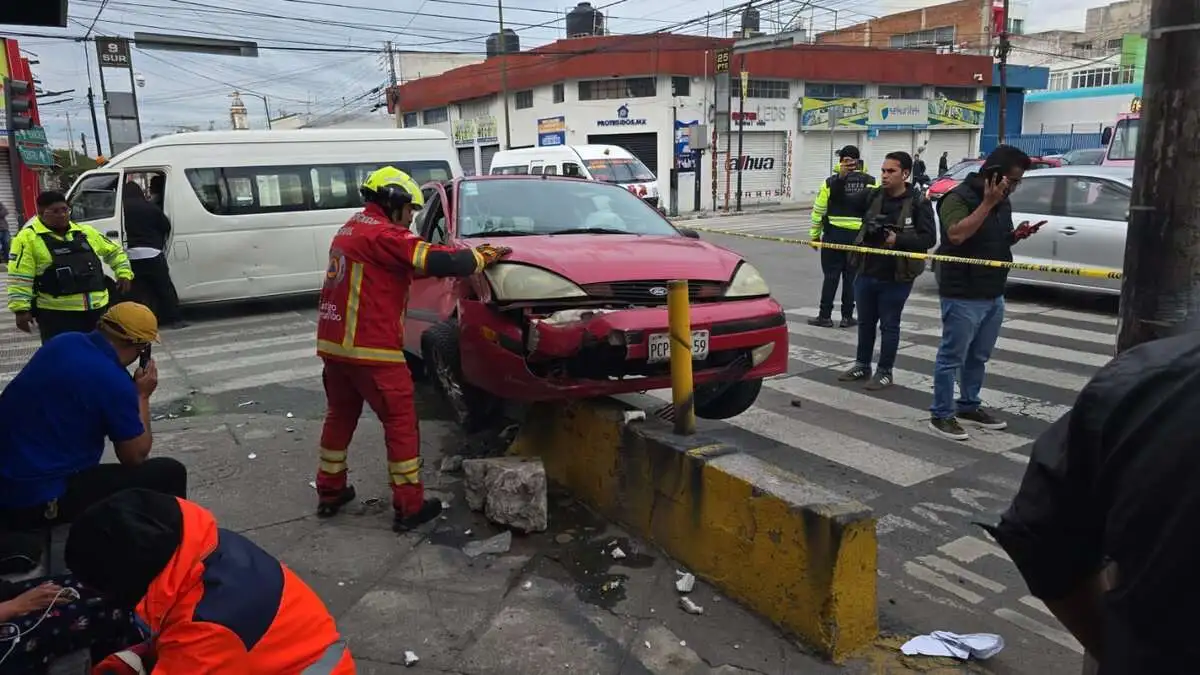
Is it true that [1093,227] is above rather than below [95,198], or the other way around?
below

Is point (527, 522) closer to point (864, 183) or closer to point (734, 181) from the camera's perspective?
point (864, 183)

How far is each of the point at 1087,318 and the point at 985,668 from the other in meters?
7.54

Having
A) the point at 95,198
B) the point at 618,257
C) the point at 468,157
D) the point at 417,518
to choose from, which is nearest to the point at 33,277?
the point at 417,518

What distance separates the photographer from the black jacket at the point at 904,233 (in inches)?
245

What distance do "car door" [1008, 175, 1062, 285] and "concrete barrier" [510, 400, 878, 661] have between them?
24.7 ft

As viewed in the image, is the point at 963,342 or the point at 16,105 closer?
the point at 963,342

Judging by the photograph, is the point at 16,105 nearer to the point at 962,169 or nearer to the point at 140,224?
the point at 140,224

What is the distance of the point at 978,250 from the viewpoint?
5258 millimetres

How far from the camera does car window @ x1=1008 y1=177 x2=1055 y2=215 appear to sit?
985 centimetres

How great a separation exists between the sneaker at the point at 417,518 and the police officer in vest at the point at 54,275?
3.55 m

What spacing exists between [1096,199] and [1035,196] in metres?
0.76

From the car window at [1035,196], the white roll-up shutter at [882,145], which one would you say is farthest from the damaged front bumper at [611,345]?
the white roll-up shutter at [882,145]

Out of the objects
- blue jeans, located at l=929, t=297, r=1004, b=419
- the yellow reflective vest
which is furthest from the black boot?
blue jeans, located at l=929, t=297, r=1004, b=419

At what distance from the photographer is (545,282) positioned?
14.3 ft
